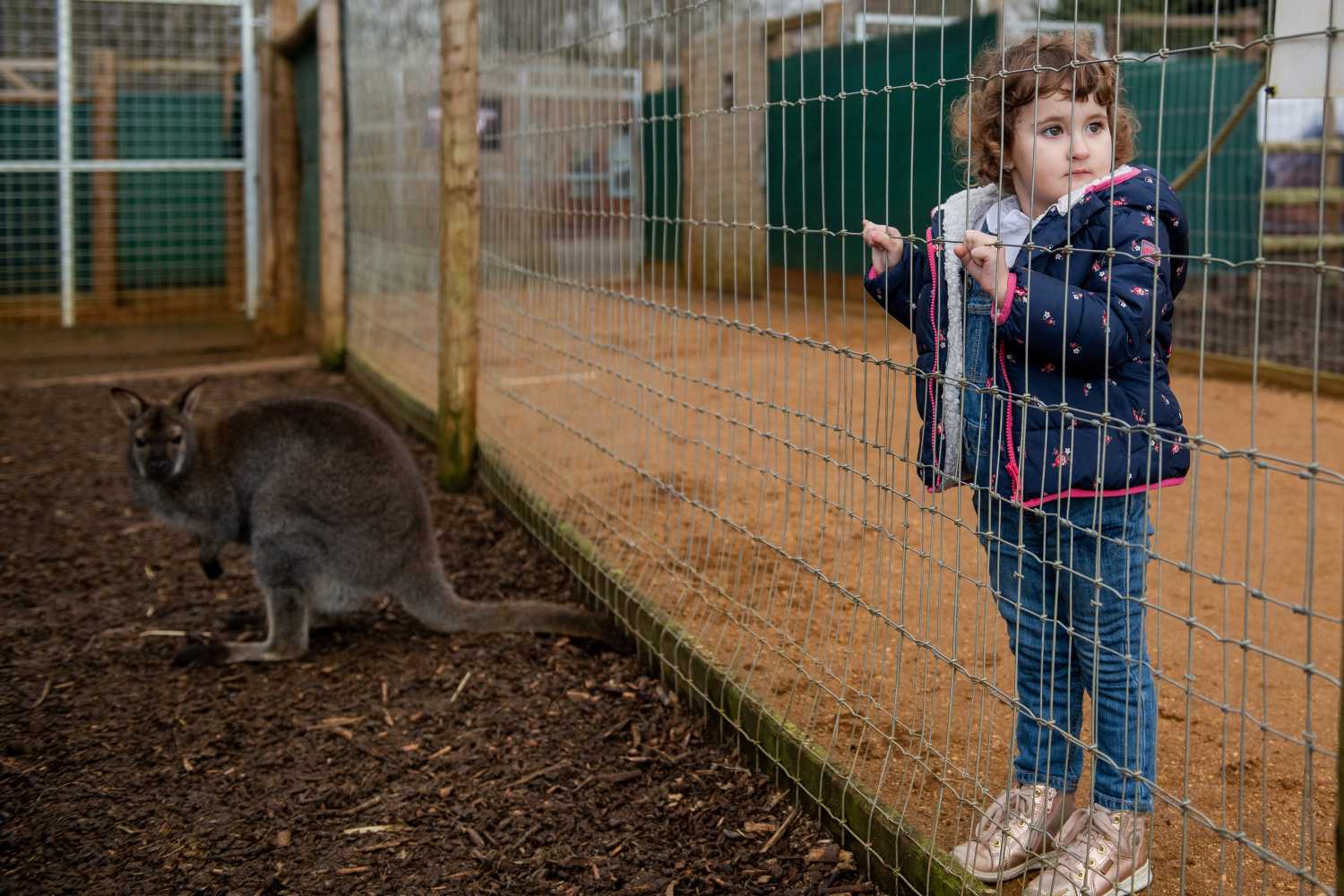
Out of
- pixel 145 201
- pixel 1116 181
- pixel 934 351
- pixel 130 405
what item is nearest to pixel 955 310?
pixel 934 351

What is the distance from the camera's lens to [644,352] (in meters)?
3.83

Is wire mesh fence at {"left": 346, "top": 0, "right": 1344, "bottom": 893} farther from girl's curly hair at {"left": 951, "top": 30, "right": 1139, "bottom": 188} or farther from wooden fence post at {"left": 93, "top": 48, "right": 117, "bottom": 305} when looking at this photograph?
wooden fence post at {"left": 93, "top": 48, "right": 117, "bottom": 305}

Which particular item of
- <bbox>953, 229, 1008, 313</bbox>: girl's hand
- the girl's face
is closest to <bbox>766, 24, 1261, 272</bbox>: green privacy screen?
the girl's face

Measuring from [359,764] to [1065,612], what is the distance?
5.50 ft

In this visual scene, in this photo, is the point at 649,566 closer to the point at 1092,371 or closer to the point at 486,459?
the point at 486,459

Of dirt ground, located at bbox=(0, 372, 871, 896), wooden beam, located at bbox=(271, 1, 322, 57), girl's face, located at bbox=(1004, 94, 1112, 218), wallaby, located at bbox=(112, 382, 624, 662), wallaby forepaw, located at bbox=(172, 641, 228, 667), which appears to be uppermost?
wooden beam, located at bbox=(271, 1, 322, 57)

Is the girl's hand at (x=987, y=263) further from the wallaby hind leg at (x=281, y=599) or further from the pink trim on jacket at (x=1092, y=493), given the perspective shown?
the wallaby hind leg at (x=281, y=599)

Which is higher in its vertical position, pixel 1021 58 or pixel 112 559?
pixel 1021 58

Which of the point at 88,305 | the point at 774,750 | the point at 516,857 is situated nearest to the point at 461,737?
the point at 516,857

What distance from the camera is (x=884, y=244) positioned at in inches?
88.3

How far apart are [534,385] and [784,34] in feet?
7.05

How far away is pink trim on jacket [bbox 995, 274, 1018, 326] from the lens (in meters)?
1.94

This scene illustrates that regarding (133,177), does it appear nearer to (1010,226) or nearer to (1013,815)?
(1010,226)

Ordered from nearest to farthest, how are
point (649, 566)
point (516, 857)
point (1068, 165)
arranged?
point (1068, 165) < point (516, 857) < point (649, 566)
